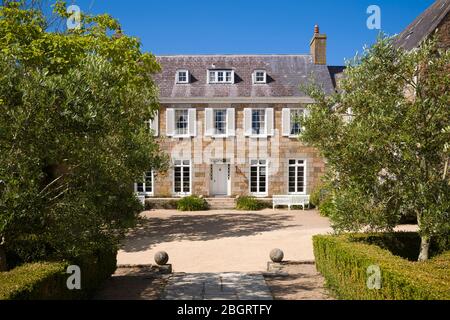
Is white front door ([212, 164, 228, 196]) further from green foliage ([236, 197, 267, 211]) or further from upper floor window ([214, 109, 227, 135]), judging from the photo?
upper floor window ([214, 109, 227, 135])

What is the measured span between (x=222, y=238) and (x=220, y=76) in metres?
13.4

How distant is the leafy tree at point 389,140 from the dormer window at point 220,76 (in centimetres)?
1786

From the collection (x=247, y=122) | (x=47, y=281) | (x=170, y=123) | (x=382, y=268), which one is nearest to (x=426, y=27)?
(x=247, y=122)

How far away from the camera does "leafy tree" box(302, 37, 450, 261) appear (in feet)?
26.1

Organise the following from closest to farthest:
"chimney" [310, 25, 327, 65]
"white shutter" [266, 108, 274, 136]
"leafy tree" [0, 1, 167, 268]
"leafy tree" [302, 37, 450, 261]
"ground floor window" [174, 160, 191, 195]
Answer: "leafy tree" [0, 1, 167, 268], "leafy tree" [302, 37, 450, 261], "white shutter" [266, 108, 274, 136], "ground floor window" [174, 160, 191, 195], "chimney" [310, 25, 327, 65]

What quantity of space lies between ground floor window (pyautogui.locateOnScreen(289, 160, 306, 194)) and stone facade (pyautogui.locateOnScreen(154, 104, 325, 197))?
10.5 inches

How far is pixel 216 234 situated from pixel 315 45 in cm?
1612

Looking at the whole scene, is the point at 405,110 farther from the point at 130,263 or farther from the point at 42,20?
the point at 42,20

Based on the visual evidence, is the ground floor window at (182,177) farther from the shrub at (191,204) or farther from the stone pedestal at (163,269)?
the stone pedestal at (163,269)

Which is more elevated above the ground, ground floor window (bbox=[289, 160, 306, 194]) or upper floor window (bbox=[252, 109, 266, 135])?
upper floor window (bbox=[252, 109, 266, 135])

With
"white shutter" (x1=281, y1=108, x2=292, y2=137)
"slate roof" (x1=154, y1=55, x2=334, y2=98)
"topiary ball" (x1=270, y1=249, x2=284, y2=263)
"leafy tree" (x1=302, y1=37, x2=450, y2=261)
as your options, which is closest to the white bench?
"white shutter" (x1=281, y1=108, x2=292, y2=137)

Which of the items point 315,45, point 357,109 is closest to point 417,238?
point 357,109

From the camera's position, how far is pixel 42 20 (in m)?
14.2

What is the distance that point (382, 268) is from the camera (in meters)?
6.84
